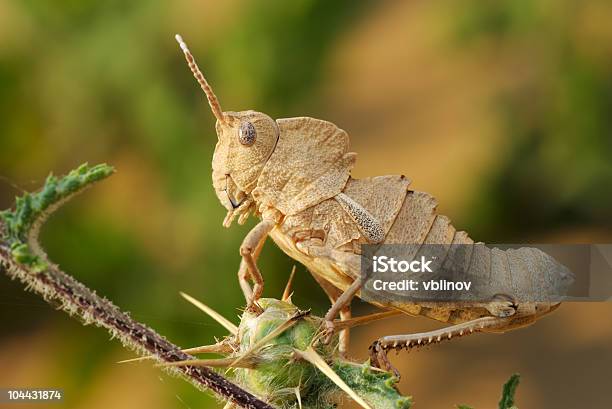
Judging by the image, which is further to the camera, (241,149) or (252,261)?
(241,149)

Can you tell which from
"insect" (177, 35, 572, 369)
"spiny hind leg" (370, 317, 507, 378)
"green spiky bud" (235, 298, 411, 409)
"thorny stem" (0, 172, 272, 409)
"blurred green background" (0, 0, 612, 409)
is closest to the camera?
"thorny stem" (0, 172, 272, 409)

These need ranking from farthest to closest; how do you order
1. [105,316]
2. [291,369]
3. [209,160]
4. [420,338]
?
[209,160]
[420,338]
[291,369]
[105,316]

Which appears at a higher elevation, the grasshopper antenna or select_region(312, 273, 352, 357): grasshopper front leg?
the grasshopper antenna

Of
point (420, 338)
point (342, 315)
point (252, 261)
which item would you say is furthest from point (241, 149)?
point (420, 338)

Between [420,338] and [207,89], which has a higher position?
[207,89]

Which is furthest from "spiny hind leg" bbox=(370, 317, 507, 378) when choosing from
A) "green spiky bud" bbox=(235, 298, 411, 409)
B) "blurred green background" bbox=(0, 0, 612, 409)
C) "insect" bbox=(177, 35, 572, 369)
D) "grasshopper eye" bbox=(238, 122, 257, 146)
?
"blurred green background" bbox=(0, 0, 612, 409)

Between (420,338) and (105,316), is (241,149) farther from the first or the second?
(105,316)

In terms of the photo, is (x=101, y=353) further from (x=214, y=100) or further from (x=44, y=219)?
(x=44, y=219)

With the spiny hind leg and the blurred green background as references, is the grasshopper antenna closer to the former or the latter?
the spiny hind leg
